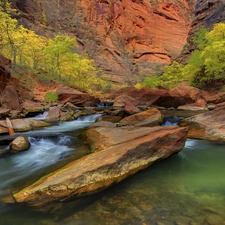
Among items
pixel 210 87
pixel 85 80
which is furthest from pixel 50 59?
pixel 210 87

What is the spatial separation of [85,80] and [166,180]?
28830 millimetres

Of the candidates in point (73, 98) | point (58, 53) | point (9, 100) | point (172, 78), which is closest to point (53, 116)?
point (9, 100)

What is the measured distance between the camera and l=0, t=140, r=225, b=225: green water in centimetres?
279

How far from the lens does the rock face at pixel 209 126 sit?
6.59 meters

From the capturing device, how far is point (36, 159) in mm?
5441

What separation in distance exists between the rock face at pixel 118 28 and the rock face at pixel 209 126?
4581cm

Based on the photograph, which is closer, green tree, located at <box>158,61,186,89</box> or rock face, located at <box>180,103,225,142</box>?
rock face, located at <box>180,103,225,142</box>

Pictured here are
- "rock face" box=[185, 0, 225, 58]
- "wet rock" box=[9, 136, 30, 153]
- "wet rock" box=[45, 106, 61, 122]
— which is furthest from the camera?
"rock face" box=[185, 0, 225, 58]

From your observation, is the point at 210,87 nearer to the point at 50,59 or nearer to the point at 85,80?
the point at 85,80

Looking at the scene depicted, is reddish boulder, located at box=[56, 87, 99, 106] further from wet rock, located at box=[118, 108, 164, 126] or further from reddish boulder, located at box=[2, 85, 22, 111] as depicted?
wet rock, located at box=[118, 108, 164, 126]

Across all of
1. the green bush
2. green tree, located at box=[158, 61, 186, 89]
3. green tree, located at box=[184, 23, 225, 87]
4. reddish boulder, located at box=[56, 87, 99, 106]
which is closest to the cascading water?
the green bush

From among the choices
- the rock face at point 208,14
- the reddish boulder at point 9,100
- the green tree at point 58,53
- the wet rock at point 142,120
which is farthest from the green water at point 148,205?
the rock face at point 208,14

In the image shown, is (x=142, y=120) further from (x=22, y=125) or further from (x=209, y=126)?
(x=22, y=125)

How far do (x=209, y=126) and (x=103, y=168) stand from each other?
4941mm
